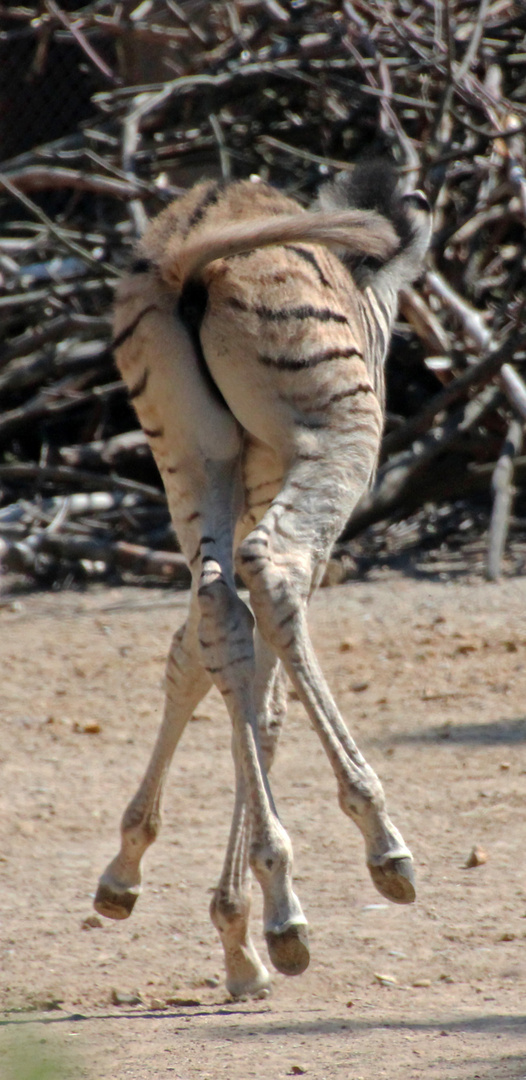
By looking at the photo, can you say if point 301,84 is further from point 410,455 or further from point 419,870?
point 419,870

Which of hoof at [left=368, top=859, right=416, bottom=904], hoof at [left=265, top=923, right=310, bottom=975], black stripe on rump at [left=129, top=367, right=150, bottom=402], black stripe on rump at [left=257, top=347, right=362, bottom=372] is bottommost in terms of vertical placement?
hoof at [left=265, top=923, right=310, bottom=975]

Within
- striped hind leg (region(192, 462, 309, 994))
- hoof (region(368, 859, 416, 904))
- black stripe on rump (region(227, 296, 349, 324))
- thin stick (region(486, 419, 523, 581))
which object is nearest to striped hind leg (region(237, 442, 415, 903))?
hoof (region(368, 859, 416, 904))

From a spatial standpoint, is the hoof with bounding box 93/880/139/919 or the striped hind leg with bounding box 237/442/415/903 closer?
the striped hind leg with bounding box 237/442/415/903

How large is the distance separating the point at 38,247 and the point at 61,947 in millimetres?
6411

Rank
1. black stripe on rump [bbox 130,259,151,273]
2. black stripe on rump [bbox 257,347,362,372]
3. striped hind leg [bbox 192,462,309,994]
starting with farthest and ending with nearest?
black stripe on rump [bbox 130,259,151,273], black stripe on rump [bbox 257,347,362,372], striped hind leg [bbox 192,462,309,994]

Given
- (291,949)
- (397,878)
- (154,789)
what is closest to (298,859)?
(154,789)

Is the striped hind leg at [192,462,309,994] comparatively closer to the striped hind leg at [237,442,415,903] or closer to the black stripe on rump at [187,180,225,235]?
the striped hind leg at [237,442,415,903]

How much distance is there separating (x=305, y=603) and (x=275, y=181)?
687cm

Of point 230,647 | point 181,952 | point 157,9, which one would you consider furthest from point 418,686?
point 157,9

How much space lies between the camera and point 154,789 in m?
3.82

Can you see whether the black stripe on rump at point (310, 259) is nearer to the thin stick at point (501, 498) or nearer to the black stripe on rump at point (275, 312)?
the black stripe on rump at point (275, 312)

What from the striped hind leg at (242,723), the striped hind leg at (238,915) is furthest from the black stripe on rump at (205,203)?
the striped hind leg at (238,915)

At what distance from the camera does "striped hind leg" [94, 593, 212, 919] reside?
375 centimetres

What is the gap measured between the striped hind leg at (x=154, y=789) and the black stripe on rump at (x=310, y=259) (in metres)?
1.12
